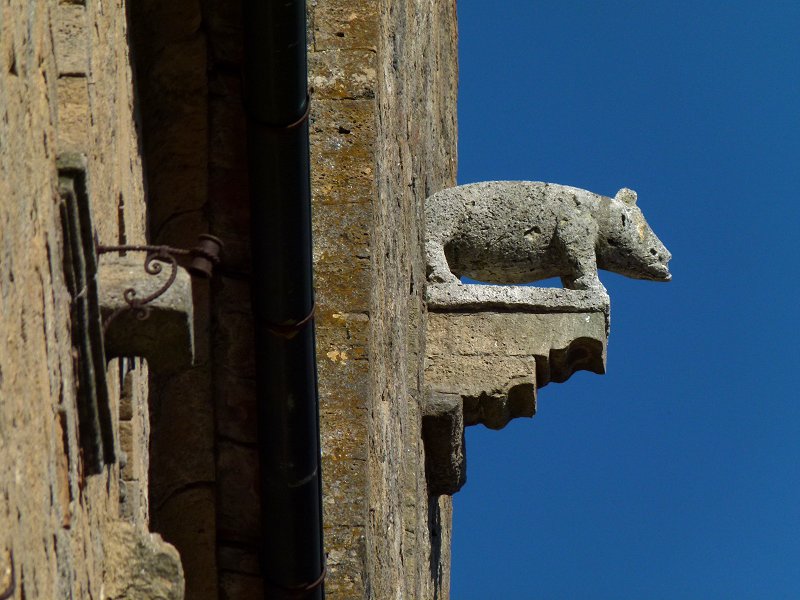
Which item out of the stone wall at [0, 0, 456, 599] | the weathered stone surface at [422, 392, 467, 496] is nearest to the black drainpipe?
the stone wall at [0, 0, 456, 599]

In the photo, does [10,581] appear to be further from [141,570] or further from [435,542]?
[435,542]

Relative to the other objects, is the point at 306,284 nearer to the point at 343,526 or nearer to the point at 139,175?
the point at 139,175

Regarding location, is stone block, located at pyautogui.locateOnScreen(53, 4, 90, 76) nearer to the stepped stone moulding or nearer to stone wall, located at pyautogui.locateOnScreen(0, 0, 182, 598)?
stone wall, located at pyautogui.locateOnScreen(0, 0, 182, 598)

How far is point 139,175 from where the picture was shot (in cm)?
462

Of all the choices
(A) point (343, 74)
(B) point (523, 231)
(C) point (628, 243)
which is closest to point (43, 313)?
(A) point (343, 74)

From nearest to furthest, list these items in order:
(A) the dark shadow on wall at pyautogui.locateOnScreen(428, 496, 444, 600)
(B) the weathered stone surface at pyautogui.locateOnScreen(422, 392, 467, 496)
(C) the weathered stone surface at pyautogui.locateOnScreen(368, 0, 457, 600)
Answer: (C) the weathered stone surface at pyautogui.locateOnScreen(368, 0, 457, 600) → (B) the weathered stone surface at pyautogui.locateOnScreen(422, 392, 467, 496) → (A) the dark shadow on wall at pyautogui.locateOnScreen(428, 496, 444, 600)

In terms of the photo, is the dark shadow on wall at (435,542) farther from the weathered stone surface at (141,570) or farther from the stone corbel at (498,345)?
the weathered stone surface at (141,570)

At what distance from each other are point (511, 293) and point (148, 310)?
389 cm

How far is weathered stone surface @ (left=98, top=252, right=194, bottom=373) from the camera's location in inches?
145

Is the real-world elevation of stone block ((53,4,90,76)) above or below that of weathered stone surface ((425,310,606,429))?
above

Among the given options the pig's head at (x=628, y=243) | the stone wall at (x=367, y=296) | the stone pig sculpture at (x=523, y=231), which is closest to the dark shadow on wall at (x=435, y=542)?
the stone wall at (x=367, y=296)

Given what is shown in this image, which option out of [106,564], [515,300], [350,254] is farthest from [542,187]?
[106,564]

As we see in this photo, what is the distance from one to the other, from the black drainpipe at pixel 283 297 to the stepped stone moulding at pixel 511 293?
215cm

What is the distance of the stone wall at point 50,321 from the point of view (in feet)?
9.77
